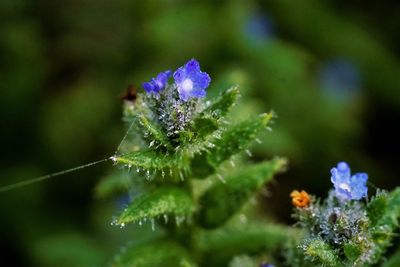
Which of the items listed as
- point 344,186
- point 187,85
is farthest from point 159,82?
point 344,186

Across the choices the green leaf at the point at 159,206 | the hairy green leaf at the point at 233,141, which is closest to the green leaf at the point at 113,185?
the green leaf at the point at 159,206

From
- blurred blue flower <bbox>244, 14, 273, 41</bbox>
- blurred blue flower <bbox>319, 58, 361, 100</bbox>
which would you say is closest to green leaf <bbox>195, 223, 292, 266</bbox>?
blurred blue flower <bbox>244, 14, 273, 41</bbox>

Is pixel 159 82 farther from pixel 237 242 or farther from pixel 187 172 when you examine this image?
pixel 237 242

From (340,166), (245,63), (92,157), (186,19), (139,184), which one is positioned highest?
(186,19)

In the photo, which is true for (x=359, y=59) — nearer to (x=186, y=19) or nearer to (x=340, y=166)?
(x=186, y=19)

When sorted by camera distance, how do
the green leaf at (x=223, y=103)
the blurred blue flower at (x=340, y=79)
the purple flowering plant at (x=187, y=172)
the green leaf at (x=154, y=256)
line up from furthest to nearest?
the blurred blue flower at (x=340, y=79) < the green leaf at (x=154, y=256) < the green leaf at (x=223, y=103) < the purple flowering plant at (x=187, y=172)

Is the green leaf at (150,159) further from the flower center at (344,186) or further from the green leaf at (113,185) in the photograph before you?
the green leaf at (113,185)

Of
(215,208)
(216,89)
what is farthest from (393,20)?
(215,208)
